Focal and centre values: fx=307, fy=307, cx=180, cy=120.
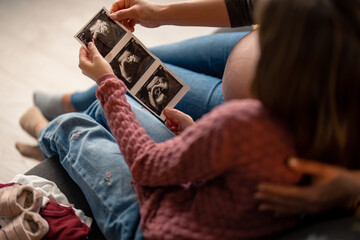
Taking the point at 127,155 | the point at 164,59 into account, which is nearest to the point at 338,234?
the point at 127,155

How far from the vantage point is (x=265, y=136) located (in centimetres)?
52

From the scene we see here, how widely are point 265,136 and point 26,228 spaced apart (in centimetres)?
61

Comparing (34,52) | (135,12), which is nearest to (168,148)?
(135,12)

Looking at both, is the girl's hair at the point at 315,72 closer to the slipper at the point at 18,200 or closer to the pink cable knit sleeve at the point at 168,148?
the pink cable knit sleeve at the point at 168,148

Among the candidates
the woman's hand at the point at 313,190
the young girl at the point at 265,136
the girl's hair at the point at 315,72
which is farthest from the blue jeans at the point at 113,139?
the girl's hair at the point at 315,72

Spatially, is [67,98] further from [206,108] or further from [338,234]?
[338,234]

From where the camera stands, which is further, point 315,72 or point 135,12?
point 135,12

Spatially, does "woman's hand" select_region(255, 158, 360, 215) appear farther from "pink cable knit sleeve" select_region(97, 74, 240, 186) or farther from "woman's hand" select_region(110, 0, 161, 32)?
"woman's hand" select_region(110, 0, 161, 32)

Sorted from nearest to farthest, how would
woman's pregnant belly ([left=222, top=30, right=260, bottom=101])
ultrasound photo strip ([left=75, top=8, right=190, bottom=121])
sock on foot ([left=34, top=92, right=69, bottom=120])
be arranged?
woman's pregnant belly ([left=222, top=30, right=260, bottom=101]) < ultrasound photo strip ([left=75, top=8, right=190, bottom=121]) < sock on foot ([left=34, top=92, right=69, bottom=120])

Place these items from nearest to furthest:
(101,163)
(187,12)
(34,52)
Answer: (101,163)
(187,12)
(34,52)

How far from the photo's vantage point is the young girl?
480mm

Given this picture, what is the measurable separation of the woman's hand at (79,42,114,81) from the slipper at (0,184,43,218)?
1.12 feet

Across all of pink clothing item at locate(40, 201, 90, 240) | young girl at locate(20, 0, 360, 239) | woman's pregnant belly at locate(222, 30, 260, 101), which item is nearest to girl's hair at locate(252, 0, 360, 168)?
young girl at locate(20, 0, 360, 239)

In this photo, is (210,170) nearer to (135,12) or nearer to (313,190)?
(313,190)
